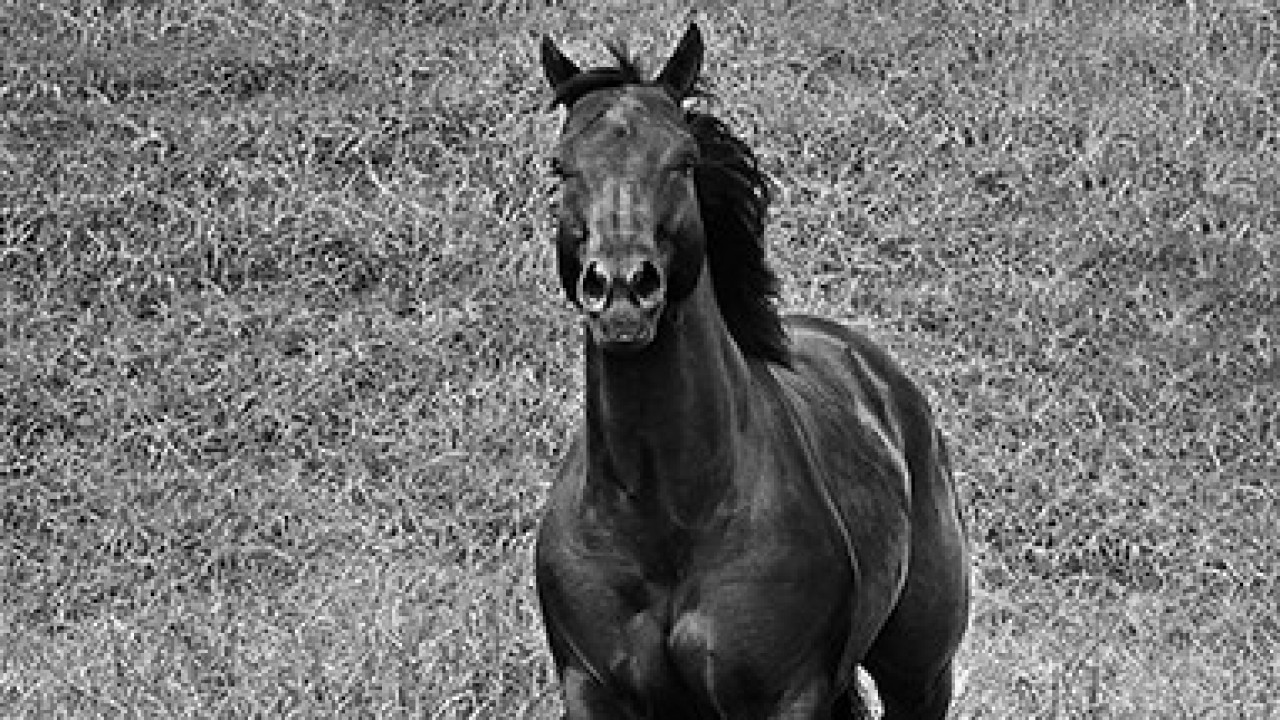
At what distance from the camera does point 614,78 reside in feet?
14.9

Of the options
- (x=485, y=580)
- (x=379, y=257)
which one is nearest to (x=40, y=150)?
(x=379, y=257)

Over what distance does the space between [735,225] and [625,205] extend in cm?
83

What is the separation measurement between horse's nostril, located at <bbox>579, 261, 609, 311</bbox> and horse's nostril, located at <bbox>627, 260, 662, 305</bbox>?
5 cm

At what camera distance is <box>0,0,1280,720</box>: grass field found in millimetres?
8984

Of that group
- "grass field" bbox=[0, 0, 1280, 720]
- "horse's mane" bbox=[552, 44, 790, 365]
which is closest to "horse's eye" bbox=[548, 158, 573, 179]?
"horse's mane" bbox=[552, 44, 790, 365]

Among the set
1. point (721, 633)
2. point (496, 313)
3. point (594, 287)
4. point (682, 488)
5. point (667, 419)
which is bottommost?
point (496, 313)

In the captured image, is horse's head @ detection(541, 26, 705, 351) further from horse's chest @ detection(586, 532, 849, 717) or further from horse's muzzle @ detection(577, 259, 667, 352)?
horse's chest @ detection(586, 532, 849, 717)

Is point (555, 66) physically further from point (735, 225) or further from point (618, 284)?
point (618, 284)

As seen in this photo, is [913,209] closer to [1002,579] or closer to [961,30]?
[961,30]

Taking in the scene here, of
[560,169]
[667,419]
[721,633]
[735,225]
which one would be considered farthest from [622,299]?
[735,225]

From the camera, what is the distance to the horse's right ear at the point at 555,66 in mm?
4711

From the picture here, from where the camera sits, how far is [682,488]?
4547 mm

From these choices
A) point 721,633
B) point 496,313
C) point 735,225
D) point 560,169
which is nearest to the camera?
point 560,169

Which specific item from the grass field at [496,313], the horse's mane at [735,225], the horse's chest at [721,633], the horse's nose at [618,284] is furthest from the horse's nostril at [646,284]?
the grass field at [496,313]
